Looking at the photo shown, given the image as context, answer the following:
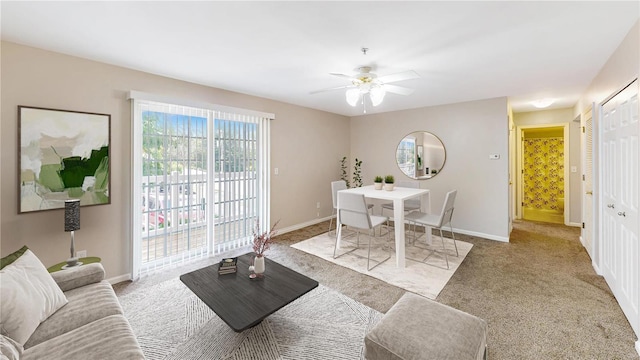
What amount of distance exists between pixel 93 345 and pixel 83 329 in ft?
0.73

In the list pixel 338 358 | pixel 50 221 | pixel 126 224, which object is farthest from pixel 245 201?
pixel 338 358

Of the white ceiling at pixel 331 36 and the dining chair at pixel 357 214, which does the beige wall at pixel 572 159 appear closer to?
the white ceiling at pixel 331 36

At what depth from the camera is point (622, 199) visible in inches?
89.9

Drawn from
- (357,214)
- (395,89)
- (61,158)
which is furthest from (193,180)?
(395,89)

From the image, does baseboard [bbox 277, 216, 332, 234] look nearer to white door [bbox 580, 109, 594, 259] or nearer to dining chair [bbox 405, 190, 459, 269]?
dining chair [bbox 405, 190, 459, 269]

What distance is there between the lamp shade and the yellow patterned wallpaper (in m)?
8.73

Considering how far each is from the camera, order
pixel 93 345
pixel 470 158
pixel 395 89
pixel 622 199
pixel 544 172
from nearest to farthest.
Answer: pixel 93 345
pixel 622 199
pixel 395 89
pixel 470 158
pixel 544 172

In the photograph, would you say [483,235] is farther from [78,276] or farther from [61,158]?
[61,158]

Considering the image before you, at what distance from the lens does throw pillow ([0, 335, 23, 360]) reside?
1.16 m

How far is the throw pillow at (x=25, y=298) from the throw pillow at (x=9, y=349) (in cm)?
6

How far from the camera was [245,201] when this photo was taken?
13.5 feet

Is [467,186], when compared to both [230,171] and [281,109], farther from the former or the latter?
[230,171]

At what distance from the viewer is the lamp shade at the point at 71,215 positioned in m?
2.35

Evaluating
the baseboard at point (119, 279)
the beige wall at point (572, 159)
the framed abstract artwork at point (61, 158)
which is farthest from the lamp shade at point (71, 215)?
the beige wall at point (572, 159)
